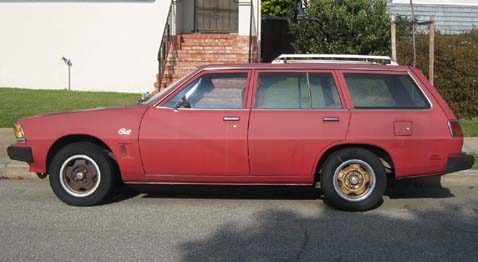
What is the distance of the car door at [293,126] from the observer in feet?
20.0

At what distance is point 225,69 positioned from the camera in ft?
21.1

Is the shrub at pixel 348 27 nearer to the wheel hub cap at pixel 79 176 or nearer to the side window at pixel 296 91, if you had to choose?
the side window at pixel 296 91

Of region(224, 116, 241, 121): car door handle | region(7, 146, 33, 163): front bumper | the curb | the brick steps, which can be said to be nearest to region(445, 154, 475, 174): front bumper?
region(224, 116, 241, 121): car door handle

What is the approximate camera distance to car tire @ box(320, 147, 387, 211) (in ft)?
20.2

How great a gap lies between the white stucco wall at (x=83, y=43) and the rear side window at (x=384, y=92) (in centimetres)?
978

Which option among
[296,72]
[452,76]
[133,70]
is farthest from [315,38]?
[296,72]

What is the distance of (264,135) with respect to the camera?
6.09m

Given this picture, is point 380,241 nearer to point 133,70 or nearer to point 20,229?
point 20,229

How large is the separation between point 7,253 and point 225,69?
2.91m

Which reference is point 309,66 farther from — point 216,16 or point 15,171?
point 216,16

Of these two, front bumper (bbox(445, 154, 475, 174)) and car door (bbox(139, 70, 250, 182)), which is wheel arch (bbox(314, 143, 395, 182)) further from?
car door (bbox(139, 70, 250, 182))

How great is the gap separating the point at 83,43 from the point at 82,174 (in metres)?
9.99

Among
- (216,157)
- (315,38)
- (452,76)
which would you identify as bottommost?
(216,157)

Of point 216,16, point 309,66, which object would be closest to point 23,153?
point 309,66
